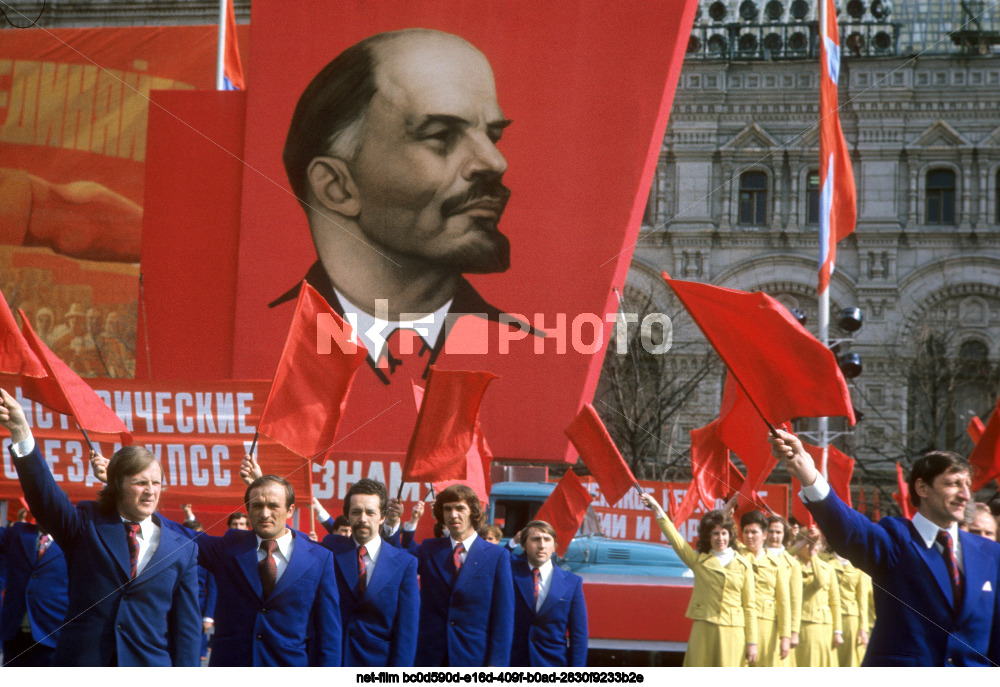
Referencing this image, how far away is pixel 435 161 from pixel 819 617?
285 inches

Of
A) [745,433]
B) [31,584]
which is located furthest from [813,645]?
[31,584]

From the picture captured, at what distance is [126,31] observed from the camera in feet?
75.8

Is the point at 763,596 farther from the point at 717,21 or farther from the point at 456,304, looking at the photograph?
the point at 717,21

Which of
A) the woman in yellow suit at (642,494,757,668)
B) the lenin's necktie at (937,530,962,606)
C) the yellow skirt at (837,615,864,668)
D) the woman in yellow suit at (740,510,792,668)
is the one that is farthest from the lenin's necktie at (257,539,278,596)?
the yellow skirt at (837,615,864,668)

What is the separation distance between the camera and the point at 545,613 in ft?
23.3

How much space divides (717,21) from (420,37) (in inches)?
792

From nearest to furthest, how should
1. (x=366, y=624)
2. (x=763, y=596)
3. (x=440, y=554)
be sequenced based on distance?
(x=366, y=624), (x=440, y=554), (x=763, y=596)

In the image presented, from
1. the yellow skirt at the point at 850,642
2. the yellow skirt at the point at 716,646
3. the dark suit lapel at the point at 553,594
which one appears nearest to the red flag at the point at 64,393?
the dark suit lapel at the point at 553,594

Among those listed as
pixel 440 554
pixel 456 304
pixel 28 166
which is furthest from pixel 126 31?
pixel 440 554

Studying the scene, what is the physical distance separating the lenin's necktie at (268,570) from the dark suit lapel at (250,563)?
0.07 ft

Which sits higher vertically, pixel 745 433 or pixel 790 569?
pixel 745 433

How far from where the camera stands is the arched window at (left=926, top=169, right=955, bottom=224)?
31531mm

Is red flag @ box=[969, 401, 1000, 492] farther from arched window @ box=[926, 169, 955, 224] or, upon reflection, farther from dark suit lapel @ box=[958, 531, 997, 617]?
arched window @ box=[926, 169, 955, 224]

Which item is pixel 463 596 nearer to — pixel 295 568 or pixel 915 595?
pixel 295 568
